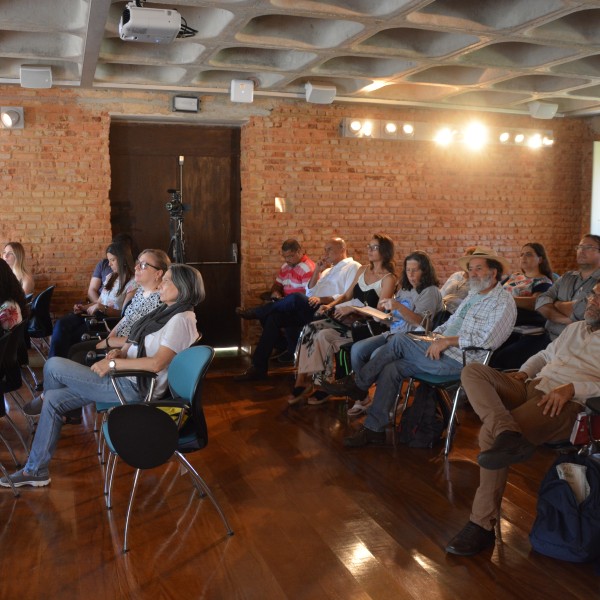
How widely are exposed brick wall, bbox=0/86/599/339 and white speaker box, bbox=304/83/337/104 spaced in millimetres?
587

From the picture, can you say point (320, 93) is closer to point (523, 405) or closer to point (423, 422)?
point (423, 422)

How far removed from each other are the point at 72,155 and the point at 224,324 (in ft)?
8.72

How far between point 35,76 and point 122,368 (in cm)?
427

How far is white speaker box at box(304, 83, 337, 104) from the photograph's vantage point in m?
7.96

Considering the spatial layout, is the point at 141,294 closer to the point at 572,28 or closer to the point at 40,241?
the point at 40,241

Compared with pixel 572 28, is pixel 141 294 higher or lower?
lower

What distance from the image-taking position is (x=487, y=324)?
4.82 meters

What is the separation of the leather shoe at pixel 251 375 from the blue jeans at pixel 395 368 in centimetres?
228

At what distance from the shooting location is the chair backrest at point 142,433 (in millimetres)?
3531

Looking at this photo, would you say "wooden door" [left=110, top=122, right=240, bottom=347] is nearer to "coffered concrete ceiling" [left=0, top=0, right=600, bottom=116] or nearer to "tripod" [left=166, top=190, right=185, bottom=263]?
"tripod" [left=166, top=190, right=185, bottom=263]

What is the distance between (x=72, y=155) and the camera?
7984 mm

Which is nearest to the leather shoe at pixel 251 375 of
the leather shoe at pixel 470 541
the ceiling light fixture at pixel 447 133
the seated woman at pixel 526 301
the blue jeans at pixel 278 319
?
the blue jeans at pixel 278 319

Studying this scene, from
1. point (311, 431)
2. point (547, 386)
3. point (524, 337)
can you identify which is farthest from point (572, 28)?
point (311, 431)

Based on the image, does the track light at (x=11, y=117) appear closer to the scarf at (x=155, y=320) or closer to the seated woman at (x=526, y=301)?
the scarf at (x=155, y=320)
